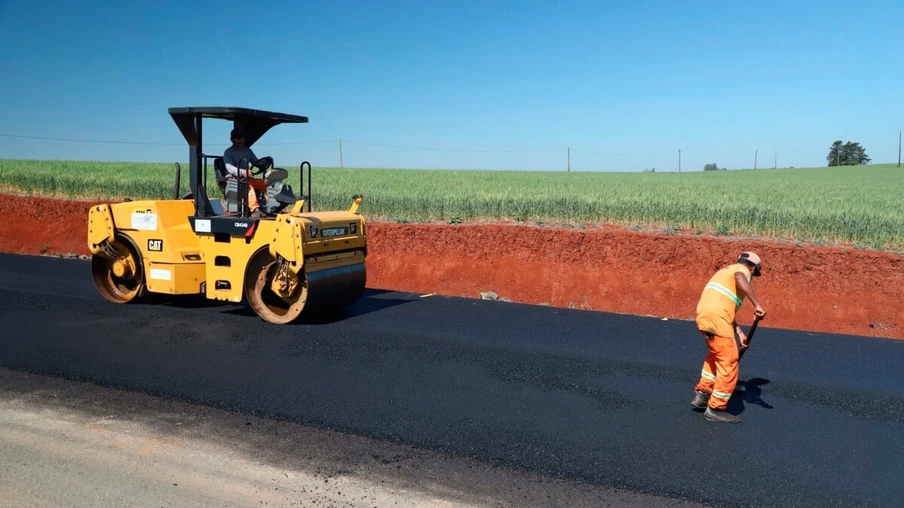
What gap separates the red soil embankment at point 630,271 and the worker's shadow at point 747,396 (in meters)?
4.83

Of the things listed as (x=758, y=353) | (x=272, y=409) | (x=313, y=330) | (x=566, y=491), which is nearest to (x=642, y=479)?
(x=566, y=491)

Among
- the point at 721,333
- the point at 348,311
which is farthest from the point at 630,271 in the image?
the point at 721,333

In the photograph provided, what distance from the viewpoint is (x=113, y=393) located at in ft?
19.3

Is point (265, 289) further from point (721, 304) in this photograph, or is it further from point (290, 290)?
point (721, 304)

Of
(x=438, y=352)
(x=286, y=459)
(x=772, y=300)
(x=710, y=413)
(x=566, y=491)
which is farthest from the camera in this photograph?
(x=772, y=300)

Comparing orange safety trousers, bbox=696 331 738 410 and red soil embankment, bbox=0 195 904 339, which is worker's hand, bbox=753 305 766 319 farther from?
red soil embankment, bbox=0 195 904 339

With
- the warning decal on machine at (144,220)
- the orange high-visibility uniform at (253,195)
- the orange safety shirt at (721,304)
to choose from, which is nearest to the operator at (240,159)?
the orange high-visibility uniform at (253,195)

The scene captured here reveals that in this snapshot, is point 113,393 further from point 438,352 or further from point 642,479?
point 642,479

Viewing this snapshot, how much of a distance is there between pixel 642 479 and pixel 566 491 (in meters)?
0.50

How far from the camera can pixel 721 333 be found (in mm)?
5363

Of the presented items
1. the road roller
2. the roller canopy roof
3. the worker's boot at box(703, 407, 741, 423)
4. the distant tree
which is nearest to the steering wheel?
the road roller

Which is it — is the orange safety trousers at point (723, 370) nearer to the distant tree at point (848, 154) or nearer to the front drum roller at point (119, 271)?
the front drum roller at point (119, 271)

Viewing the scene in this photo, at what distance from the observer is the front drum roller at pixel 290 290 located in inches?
324

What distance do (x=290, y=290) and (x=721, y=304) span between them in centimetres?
464
